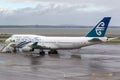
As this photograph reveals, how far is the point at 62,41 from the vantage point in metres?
54.5

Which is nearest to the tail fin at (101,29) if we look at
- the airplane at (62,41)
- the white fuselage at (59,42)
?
the airplane at (62,41)

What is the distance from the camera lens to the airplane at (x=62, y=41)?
174ft

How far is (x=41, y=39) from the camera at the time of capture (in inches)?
2174

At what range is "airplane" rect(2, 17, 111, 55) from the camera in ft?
174

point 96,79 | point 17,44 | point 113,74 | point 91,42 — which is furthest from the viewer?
point 17,44

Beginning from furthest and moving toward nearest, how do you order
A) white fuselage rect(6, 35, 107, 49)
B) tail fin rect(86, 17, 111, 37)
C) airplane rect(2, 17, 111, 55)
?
white fuselage rect(6, 35, 107, 49) < tail fin rect(86, 17, 111, 37) < airplane rect(2, 17, 111, 55)

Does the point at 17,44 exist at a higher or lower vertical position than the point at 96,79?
lower

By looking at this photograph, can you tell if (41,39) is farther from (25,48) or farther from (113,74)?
(113,74)

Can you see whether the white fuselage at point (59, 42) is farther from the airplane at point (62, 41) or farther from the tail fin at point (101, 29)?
the tail fin at point (101, 29)

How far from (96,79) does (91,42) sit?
25728mm

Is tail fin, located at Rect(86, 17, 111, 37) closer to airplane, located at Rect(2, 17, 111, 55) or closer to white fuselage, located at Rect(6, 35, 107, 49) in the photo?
airplane, located at Rect(2, 17, 111, 55)

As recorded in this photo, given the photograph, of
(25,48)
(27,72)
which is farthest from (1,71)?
(25,48)

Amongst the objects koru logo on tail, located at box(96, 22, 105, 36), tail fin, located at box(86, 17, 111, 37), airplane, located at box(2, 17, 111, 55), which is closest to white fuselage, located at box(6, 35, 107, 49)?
airplane, located at box(2, 17, 111, 55)

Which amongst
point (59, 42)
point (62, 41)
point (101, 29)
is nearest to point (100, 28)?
point (101, 29)
